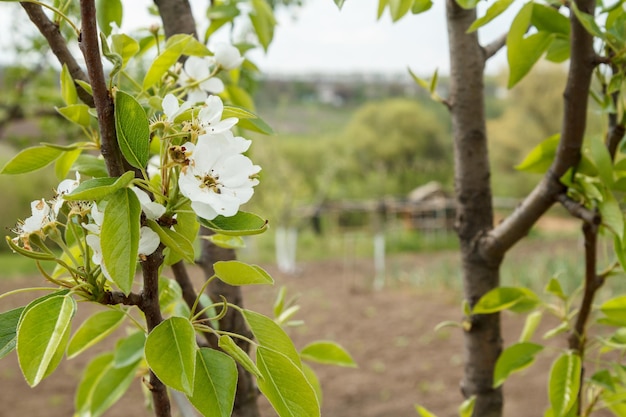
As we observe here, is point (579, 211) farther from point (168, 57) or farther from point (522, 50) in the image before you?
point (168, 57)

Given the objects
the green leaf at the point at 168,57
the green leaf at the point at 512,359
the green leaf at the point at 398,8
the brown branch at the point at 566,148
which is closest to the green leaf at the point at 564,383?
the green leaf at the point at 512,359

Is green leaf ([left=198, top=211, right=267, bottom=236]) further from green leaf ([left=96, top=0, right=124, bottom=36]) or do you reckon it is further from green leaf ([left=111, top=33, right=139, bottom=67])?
green leaf ([left=96, top=0, right=124, bottom=36])

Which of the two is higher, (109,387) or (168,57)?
(168,57)

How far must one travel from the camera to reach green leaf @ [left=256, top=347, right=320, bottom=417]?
43 centimetres

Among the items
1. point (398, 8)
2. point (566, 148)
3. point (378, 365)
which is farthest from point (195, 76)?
point (378, 365)

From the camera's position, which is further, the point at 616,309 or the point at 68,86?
the point at 616,309

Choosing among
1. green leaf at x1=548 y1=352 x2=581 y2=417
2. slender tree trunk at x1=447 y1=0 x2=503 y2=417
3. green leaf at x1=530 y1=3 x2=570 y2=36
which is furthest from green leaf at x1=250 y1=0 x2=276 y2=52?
green leaf at x1=548 y1=352 x2=581 y2=417

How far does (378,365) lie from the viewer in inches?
159

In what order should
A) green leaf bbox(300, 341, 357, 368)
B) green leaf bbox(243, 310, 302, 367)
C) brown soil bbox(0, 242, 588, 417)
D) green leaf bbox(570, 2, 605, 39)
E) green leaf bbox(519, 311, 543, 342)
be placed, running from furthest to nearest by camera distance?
brown soil bbox(0, 242, 588, 417) → green leaf bbox(519, 311, 543, 342) → green leaf bbox(300, 341, 357, 368) → green leaf bbox(570, 2, 605, 39) → green leaf bbox(243, 310, 302, 367)

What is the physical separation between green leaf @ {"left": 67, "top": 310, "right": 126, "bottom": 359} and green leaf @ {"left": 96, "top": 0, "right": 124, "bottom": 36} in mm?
292

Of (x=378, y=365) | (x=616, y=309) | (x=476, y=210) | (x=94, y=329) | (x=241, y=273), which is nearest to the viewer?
(x=241, y=273)

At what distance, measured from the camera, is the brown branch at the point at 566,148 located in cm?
69

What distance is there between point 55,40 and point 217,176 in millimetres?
224

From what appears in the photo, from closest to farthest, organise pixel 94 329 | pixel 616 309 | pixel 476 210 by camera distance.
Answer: pixel 94 329
pixel 616 309
pixel 476 210
